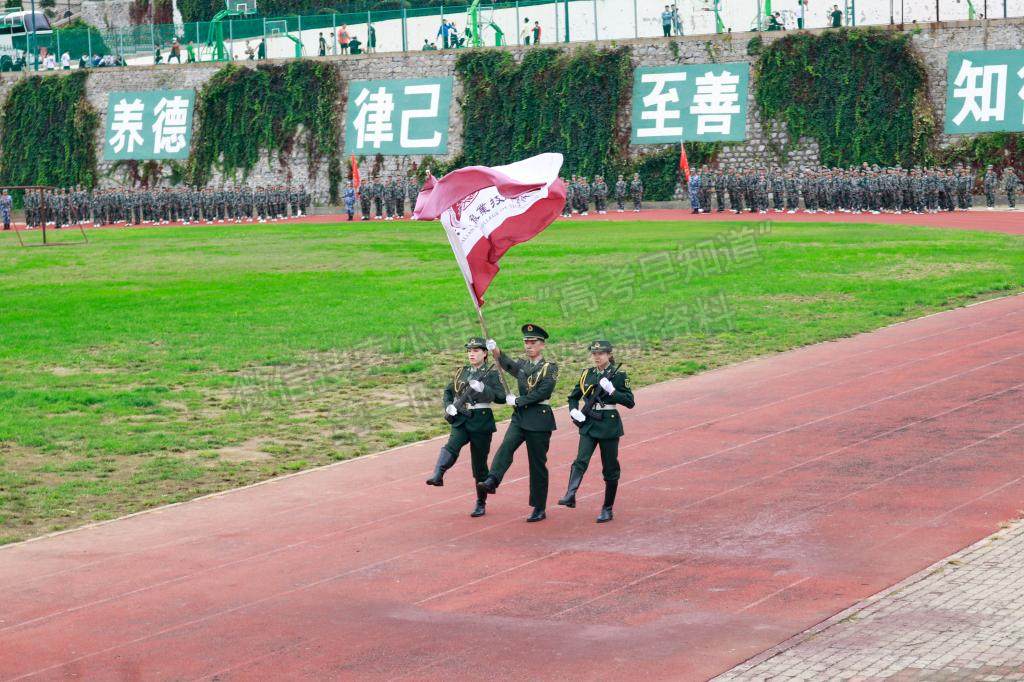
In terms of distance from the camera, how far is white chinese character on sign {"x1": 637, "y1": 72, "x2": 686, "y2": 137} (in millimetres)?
45594

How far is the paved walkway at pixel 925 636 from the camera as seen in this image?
7594mm

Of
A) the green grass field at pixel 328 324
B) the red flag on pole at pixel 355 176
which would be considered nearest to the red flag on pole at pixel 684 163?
the green grass field at pixel 328 324

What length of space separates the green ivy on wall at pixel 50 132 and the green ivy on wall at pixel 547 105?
1586cm

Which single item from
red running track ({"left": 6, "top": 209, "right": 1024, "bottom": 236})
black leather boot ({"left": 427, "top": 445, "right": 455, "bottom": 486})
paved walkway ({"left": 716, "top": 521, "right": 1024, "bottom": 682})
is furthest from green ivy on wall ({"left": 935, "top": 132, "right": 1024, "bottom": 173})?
paved walkway ({"left": 716, "top": 521, "right": 1024, "bottom": 682})

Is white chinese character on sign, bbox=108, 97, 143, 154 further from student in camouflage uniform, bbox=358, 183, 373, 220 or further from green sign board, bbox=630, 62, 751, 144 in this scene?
green sign board, bbox=630, 62, 751, 144

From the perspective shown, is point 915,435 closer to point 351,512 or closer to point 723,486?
point 723,486

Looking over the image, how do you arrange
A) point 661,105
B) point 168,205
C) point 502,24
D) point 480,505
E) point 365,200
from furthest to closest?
point 168,205 → point 502,24 → point 365,200 → point 661,105 → point 480,505

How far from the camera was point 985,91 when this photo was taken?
4178 cm

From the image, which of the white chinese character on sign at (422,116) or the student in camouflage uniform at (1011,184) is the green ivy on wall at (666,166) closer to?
the white chinese character on sign at (422,116)

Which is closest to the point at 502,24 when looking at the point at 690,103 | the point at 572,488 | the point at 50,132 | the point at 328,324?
the point at 690,103

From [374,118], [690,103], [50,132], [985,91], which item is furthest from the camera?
[50,132]

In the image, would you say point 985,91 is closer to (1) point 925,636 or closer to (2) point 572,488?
(2) point 572,488

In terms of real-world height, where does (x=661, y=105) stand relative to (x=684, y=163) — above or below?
above

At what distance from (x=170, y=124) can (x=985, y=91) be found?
95.7ft
